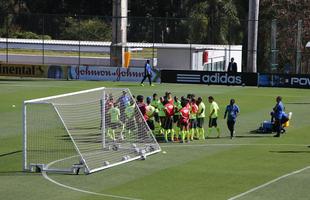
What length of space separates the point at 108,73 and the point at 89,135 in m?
26.5

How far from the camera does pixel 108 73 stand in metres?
58.3

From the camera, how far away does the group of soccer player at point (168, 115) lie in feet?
101

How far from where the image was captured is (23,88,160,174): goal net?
26203mm

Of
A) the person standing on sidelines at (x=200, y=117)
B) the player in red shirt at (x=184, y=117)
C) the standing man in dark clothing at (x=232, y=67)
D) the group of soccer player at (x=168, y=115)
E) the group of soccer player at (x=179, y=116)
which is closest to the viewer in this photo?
the group of soccer player at (x=168, y=115)

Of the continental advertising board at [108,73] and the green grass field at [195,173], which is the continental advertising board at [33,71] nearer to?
the continental advertising board at [108,73]

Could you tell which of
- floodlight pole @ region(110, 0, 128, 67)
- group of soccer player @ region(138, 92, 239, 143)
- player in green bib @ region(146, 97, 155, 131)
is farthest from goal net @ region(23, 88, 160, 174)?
floodlight pole @ region(110, 0, 128, 67)

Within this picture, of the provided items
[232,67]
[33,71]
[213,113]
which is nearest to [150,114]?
[213,113]

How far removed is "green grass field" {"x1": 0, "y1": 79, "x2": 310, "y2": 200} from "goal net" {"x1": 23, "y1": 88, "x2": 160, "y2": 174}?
58 cm

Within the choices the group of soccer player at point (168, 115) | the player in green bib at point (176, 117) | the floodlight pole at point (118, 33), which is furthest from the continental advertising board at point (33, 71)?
the player in green bib at point (176, 117)

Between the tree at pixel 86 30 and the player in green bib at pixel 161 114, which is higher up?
the tree at pixel 86 30

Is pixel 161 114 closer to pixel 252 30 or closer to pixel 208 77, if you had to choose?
pixel 208 77

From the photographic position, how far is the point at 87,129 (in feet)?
107

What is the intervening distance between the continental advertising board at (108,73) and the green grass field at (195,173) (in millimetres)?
19719

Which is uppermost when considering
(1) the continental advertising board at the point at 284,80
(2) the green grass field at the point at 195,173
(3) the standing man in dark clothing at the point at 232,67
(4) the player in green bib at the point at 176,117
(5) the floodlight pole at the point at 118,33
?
(5) the floodlight pole at the point at 118,33
